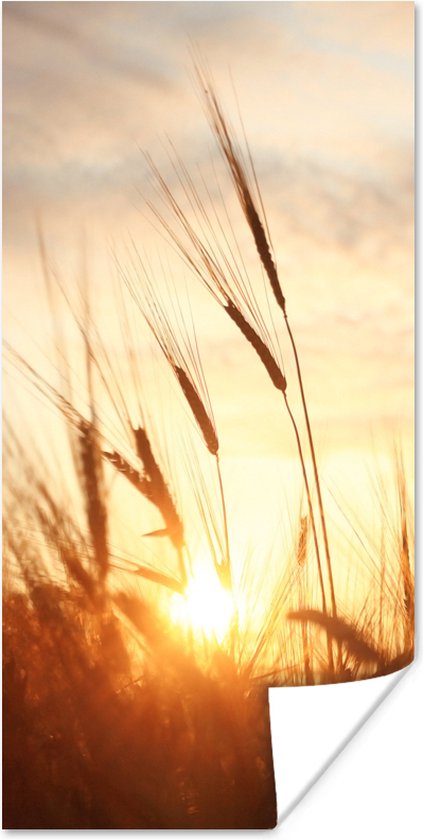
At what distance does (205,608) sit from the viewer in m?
1.31

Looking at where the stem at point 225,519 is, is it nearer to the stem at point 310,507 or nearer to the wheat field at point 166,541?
the wheat field at point 166,541

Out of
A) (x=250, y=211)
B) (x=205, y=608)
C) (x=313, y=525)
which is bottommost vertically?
(x=205, y=608)

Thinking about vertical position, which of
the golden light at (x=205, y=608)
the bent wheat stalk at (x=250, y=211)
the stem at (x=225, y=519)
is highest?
the bent wheat stalk at (x=250, y=211)

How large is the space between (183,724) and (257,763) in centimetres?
12

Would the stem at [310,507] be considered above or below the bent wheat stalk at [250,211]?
below

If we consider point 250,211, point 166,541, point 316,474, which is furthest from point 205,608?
point 250,211

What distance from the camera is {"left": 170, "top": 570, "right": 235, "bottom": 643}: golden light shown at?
1312mm

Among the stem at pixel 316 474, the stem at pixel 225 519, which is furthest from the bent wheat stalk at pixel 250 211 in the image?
the stem at pixel 225 519

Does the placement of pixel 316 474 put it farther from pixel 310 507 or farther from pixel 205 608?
pixel 205 608

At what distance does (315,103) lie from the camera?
4.42 feet

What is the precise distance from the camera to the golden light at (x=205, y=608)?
4.30ft

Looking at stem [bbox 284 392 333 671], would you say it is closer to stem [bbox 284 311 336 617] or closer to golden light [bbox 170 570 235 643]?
stem [bbox 284 311 336 617]

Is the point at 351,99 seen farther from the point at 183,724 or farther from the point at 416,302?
the point at 183,724

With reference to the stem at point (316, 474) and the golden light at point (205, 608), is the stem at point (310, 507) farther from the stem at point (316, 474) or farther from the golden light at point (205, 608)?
the golden light at point (205, 608)
